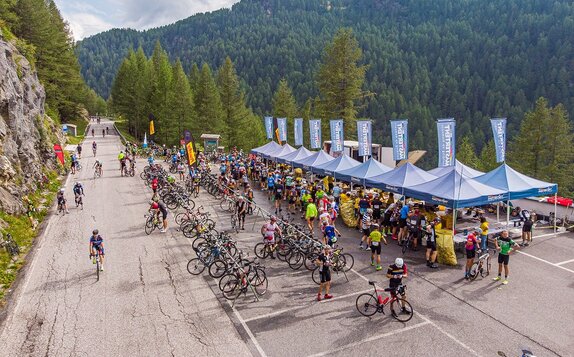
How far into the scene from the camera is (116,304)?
1176cm

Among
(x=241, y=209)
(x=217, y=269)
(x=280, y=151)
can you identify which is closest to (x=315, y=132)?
(x=280, y=151)

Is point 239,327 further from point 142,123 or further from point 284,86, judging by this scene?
point 142,123

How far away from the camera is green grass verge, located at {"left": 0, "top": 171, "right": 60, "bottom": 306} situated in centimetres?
1359

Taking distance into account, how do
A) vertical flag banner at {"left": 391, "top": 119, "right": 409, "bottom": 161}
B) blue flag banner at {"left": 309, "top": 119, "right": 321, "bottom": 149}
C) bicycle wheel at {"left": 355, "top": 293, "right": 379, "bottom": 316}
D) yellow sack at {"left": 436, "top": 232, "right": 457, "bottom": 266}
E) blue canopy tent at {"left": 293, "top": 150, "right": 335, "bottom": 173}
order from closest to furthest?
bicycle wheel at {"left": 355, "top": 293, "right": 379, "bottom": 316}
yellow sack at {"left": 436, "top": 232, "right": 457, "bottom": 266}
vertical flag banner at {"left": 391, "top": 119, "right": 409, "bottom": 161}
blue canopy tent at {"left": 293, "top": 150, "right": 335, "bottom": 173}
blue flag banner at {"left": 309, "top": 119, "right": 321, "bottom": 149}

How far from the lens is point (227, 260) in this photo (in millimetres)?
13531

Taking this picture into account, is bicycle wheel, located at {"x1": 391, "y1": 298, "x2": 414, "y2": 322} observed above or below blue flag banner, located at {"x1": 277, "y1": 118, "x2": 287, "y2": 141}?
below

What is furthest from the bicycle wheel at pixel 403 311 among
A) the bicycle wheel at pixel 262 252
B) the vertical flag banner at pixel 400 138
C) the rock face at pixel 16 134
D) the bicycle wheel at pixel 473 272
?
the rock face at pixel 16 134

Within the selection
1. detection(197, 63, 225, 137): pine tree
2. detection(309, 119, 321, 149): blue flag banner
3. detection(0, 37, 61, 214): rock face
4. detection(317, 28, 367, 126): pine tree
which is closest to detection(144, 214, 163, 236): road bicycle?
detection(0, 37, 61, 214): rock face

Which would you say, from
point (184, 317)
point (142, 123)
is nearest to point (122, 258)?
point (184, 317)

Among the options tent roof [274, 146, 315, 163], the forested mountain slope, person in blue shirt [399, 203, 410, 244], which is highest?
the forested mountain slope

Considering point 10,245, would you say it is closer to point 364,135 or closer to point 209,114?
point 364,135

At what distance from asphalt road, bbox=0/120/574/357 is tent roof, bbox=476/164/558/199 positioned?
2638 millimetres

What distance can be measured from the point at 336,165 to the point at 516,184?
983 cm

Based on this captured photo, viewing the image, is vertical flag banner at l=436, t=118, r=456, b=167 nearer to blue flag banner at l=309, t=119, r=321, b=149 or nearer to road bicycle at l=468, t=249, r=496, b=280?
road bicycle at l=468, t=249, r=496, b=280
